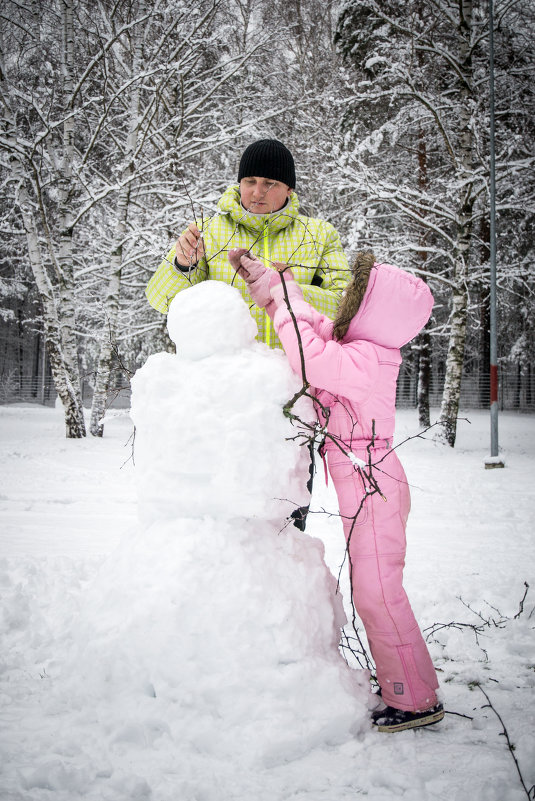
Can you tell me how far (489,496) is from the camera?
580 cm

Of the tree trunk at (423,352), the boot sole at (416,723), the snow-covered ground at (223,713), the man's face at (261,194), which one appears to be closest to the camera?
the snow-covered ground at (223,713)

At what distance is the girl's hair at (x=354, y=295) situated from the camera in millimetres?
1681

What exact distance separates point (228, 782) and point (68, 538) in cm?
293

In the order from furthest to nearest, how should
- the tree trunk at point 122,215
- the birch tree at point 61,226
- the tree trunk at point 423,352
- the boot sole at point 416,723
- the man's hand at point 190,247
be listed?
the tree trunk at point 423,352, the tree trunk at point 122,215, the birch tree at point 61,226, the man's hand at point 190,247, the boot sole at point 416,723

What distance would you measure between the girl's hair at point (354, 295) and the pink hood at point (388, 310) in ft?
0.06

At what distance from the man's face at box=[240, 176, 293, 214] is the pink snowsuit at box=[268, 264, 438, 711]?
1.80 feet

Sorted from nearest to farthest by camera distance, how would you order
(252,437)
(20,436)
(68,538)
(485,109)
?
(252,437)
(68,538)
(485,109)
(20,436)

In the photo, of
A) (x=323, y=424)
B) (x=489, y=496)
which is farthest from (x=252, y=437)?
(x=489, y=496)

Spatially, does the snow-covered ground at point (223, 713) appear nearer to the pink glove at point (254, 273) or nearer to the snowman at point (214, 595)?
the snowman at point (214, 595)

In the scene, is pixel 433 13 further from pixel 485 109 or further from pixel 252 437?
pixel 252 437

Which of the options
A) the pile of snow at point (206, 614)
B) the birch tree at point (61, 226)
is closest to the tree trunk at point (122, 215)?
the birch tree at point (61, 226)

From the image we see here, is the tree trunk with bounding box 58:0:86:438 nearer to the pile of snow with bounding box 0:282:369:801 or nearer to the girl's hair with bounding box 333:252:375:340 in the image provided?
the pile of snow with bounding box 0:282:369:801

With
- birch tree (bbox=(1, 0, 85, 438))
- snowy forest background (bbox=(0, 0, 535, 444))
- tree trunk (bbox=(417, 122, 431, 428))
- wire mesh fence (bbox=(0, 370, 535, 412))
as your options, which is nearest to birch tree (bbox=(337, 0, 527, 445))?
snowy forest background (bbox=(0, 0, 535, 444))

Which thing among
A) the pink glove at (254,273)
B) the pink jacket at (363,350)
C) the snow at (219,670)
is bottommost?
the snow at (219,670)
